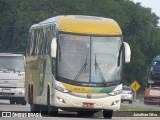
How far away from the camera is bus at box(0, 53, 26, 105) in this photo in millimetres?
40031

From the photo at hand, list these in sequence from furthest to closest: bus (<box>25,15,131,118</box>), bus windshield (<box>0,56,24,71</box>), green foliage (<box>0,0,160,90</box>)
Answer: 1. green foliage (<box>0,0,160,90</box>)
2. bus windshield (<box>0,56,24,71</box>)
3. bus (<box>25,15,131,118</box>)

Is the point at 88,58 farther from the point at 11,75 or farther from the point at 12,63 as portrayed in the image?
the point at 11,75

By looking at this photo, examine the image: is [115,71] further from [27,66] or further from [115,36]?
[27,66]

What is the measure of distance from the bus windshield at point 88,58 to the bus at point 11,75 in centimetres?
1342

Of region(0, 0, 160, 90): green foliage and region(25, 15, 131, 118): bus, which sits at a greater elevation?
region(25, 15, 131, 118): bus

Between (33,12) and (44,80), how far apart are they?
5771 cm

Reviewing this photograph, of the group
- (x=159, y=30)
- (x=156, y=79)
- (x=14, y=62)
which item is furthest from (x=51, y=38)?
(x=159, y=30)

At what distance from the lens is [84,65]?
26.6 metres

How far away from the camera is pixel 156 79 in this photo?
2499 inches

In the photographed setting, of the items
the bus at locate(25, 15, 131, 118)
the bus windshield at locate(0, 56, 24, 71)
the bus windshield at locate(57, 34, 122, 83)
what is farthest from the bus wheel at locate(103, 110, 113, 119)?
the bus windshield at locate(0, 56, 24, 71)

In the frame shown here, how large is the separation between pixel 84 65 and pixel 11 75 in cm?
1406

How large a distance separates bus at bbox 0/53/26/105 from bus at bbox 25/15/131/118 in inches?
489

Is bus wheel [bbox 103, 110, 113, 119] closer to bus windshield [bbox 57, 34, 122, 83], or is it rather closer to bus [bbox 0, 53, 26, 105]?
bus windshield [bbox 57, 34, 122, 83]

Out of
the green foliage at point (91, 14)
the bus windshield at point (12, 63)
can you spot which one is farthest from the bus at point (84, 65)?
the green foliage at point (91, 14)
